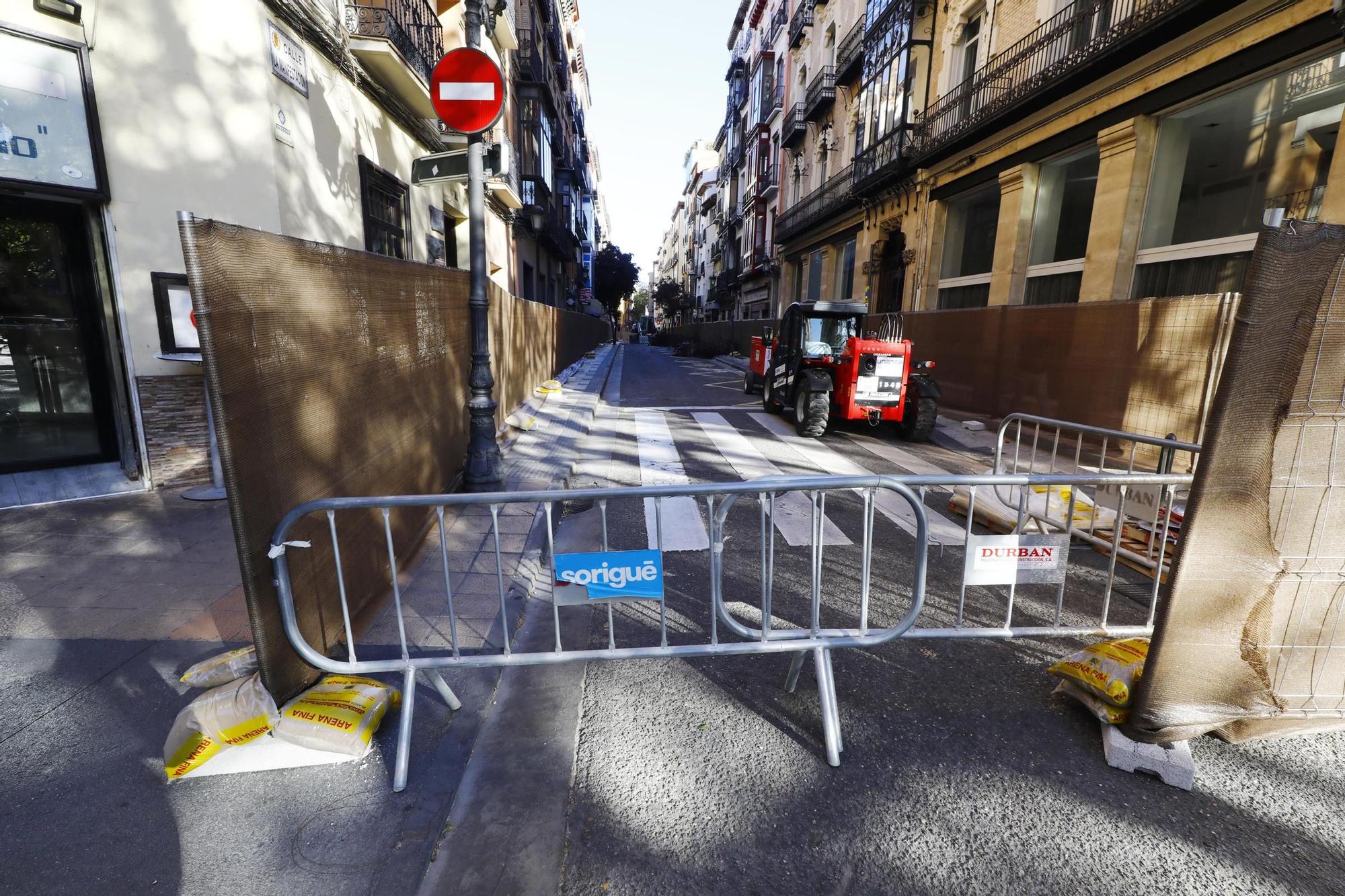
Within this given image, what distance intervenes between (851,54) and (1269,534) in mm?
24094

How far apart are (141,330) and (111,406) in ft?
2.59

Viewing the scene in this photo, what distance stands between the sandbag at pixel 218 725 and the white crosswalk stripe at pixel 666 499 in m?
1.71

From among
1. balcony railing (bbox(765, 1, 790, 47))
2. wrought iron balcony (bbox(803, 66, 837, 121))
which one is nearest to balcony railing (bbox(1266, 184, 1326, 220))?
wrought iron balcony (bbox(803, 66, 837, 121))

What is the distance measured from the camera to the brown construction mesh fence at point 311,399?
218cm

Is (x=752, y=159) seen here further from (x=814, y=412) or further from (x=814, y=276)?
(x=814, y=412)

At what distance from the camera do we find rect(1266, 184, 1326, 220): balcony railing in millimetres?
7316

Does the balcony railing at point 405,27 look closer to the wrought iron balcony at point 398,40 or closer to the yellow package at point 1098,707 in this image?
the wrought iron balcony at point 398,40

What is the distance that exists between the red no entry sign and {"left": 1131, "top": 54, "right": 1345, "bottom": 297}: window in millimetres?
9126

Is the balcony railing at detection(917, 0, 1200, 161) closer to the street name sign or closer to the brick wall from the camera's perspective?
the street name sign

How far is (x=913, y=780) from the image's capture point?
2303 millimetres

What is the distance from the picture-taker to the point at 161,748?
7.93 feet

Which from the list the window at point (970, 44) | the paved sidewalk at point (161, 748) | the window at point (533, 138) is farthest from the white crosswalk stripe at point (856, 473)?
the window at point (533, 138)

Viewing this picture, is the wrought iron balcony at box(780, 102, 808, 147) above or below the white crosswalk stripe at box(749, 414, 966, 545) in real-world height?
above

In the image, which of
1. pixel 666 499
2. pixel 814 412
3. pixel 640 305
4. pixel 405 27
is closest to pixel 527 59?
pixel 405 27
